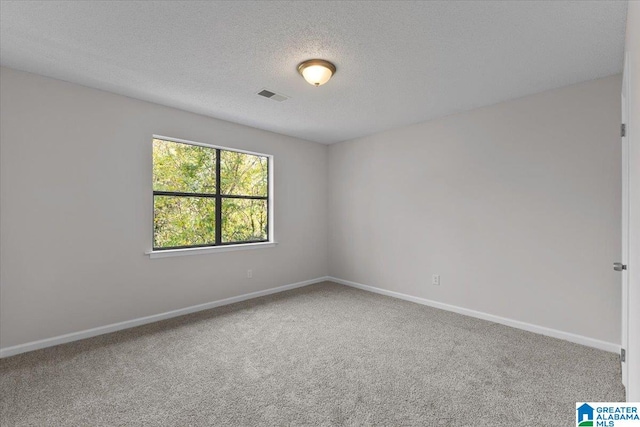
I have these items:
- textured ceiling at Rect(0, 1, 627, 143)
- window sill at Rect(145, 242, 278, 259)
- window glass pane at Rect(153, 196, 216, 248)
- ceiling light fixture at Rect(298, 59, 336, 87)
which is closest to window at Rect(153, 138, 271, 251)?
window glass pane at Rect(153, 196, 216, 248)

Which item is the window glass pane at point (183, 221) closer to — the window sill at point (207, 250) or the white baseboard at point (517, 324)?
the window sill at point (207, 250)

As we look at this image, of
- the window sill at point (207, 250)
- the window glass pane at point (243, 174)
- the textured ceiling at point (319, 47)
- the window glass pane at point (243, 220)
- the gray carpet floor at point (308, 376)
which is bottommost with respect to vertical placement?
the gray carpet floor at point (308, 376)

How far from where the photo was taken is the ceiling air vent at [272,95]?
3051 mm

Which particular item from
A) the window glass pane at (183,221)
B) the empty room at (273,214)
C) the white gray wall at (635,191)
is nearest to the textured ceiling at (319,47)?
the empty room at (273,214)

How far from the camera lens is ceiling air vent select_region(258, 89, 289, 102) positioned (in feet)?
10.0

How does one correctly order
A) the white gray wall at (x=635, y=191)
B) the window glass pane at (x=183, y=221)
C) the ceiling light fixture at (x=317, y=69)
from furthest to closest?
the window glass pane at (x=183, y=221), the ceiling light fixture at (x=317, y=69), the white gray wall at (x=635, y=191)

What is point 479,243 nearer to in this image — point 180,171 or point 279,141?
point 279,141

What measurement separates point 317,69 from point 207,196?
2301 mm

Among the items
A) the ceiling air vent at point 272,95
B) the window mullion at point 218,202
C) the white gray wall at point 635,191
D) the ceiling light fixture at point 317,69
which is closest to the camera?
the white gray wall at point 635,191

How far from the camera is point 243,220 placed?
14.4ft

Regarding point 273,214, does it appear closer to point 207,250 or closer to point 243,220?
point 243,220

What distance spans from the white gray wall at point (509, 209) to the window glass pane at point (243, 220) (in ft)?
5.33

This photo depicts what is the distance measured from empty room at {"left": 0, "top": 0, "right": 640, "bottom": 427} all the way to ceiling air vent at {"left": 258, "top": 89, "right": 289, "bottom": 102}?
0.03 m

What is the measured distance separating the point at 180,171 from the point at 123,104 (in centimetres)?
91
